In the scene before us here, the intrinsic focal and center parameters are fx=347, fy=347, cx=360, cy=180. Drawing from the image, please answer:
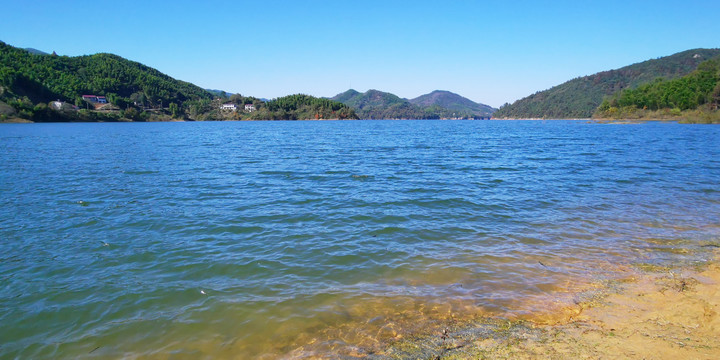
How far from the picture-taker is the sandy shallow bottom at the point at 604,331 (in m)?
4.68

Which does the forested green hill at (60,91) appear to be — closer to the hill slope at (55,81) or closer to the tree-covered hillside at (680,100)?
the hill slope at (55,81)

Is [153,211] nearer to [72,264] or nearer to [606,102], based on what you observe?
[72,264]

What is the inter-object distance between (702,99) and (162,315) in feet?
433

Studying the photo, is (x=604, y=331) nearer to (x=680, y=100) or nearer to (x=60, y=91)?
(x=680, y=100)

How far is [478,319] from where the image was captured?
5.93 meters

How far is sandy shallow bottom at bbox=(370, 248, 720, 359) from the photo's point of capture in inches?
184

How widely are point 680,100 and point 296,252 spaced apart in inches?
5261

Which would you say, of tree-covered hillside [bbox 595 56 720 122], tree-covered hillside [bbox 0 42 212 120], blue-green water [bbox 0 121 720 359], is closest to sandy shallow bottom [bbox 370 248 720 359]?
blue-green water [bbox 0 121 720 359]

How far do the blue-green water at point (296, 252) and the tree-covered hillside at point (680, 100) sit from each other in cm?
10011

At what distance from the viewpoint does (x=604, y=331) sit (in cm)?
527

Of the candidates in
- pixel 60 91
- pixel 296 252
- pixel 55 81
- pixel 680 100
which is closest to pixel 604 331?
pixel 296 252

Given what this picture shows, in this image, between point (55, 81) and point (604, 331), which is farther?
point (55, 81)

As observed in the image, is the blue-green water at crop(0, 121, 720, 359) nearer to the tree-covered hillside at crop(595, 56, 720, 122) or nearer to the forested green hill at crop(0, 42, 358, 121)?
the tree-covered hillside at crop(595, 56, 720, 122)

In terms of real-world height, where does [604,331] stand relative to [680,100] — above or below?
below
